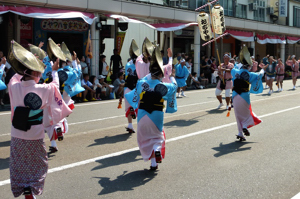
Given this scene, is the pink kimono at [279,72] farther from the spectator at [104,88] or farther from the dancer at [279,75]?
the spectator at [104,88]

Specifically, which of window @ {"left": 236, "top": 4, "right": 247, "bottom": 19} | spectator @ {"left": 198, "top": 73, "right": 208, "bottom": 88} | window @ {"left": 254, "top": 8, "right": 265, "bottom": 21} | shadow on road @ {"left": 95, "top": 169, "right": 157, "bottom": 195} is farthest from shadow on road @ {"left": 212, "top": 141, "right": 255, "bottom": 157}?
window @ {"left": 254, "top": 8, "right": 265, "bottom": 21}

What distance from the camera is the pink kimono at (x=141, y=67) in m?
8.73

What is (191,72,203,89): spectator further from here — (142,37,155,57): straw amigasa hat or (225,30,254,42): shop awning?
A: (142,37,155,57): straw amigasa hat

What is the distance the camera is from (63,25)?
1866 cm

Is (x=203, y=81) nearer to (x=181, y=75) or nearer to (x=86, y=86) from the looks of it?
(x=181, y=75)

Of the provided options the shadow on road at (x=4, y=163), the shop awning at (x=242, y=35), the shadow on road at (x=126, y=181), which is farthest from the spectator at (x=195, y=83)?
the shadow on road at (x=126, y=181)

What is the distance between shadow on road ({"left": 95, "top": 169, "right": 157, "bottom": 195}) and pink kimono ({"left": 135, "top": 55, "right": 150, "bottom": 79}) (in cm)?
291

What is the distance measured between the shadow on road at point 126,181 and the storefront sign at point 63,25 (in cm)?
1330

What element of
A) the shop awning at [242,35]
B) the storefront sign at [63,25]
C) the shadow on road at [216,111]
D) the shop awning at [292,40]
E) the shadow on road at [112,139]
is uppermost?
the shop awning at [292,40]

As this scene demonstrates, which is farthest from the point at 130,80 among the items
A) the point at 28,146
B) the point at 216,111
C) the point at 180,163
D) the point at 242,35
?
the point at 242,35

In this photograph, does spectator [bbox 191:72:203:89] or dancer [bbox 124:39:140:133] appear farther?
spectator [bbox 191:72:203:89]

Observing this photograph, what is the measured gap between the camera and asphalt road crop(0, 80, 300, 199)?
17.8 ft

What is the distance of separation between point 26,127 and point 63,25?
48.2ft

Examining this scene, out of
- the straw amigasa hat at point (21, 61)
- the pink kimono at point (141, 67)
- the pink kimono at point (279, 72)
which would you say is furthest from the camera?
the pink kimono at point (279, 72)
